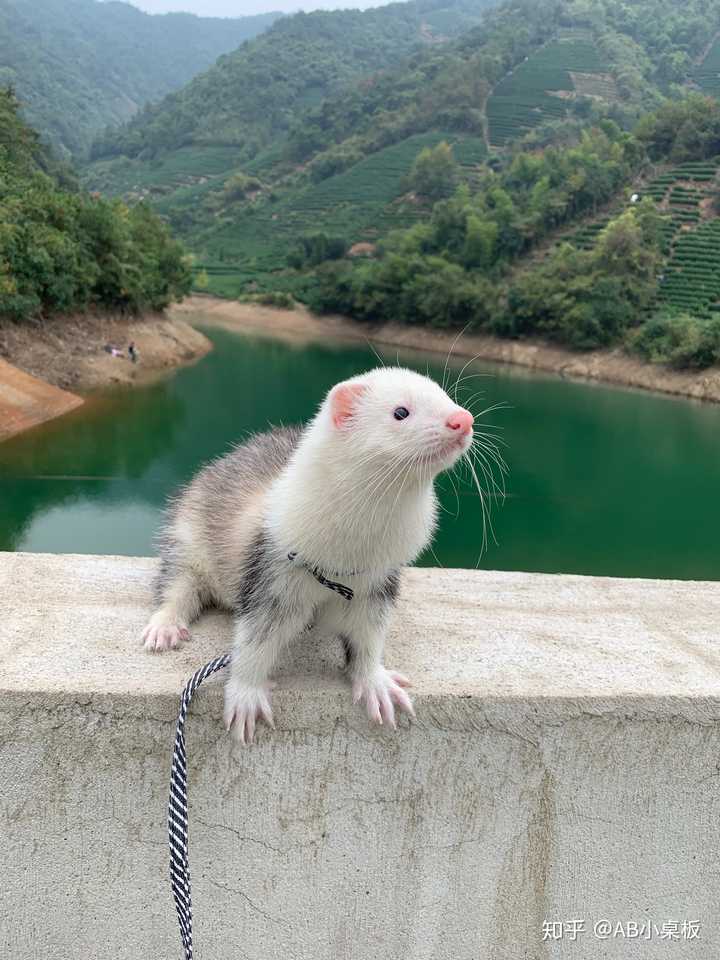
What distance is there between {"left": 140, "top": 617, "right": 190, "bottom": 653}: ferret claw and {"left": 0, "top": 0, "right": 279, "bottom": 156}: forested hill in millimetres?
82539

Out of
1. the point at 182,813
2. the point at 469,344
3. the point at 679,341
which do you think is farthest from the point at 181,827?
the point at 469,344

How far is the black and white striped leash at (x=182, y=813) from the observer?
166cm

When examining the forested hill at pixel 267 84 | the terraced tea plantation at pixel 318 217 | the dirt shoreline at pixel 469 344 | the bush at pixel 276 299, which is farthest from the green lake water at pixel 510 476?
the forested hill at pixel 267 84

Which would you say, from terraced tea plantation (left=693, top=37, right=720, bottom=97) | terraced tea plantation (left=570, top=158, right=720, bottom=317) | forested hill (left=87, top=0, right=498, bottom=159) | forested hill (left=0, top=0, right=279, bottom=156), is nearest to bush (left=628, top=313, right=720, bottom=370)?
terraced tea plantation (left=570, top=158, right=720, bottom=317)

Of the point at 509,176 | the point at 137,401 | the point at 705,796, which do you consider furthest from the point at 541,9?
the point at 705,796

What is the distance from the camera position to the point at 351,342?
3856 cm

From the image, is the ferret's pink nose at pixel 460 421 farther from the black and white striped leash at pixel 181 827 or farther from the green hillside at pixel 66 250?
the green hillside at pixel 66 250

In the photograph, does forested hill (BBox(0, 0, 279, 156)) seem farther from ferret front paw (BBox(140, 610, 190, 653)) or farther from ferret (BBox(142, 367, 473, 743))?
ferret (BBox(142, 367, 473, 743))

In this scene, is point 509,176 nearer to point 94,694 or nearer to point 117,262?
point 117,262

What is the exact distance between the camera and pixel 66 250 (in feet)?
71.1

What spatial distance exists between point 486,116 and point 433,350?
46.6m

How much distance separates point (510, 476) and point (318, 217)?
48808 mm

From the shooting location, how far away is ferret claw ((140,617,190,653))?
213 cm

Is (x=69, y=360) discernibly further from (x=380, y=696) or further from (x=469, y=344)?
(x=469, y=344)
